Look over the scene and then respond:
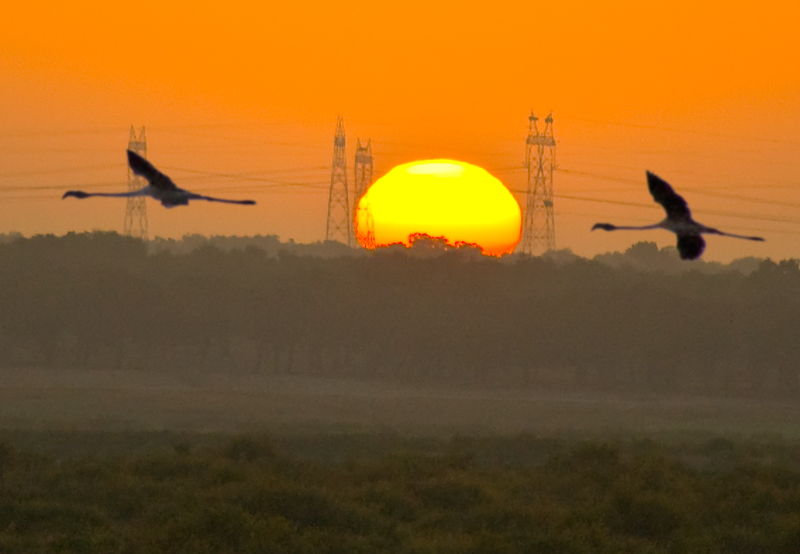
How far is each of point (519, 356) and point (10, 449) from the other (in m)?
82.0

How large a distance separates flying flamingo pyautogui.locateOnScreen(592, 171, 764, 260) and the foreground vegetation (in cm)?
2910

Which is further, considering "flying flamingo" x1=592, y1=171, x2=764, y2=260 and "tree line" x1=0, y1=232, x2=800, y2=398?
"tree line" x1=0, y1=232, x2=800, y2=398

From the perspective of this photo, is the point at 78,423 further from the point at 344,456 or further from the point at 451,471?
the point at 451,471

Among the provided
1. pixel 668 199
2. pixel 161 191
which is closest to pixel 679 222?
pixel 668 199

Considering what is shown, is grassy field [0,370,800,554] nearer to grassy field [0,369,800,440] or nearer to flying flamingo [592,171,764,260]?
grassy field [0,369,800,440]

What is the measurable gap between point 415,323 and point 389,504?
84.9m

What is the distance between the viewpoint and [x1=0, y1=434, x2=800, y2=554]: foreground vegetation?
38406 millimetres

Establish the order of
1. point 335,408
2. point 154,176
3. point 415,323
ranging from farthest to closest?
point 415,323 < point 335,408 < point 154,176

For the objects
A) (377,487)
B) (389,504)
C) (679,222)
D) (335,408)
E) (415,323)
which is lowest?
(389,504)

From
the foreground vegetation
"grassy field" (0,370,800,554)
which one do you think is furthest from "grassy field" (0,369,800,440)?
the foreground vegetation

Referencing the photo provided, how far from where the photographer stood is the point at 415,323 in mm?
129875

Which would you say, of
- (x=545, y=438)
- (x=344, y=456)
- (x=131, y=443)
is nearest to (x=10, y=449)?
(x=131, y=443)

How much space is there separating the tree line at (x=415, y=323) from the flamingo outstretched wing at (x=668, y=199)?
386 ft

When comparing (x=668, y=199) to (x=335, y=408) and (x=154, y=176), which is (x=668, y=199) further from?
(x=335, y=408)
